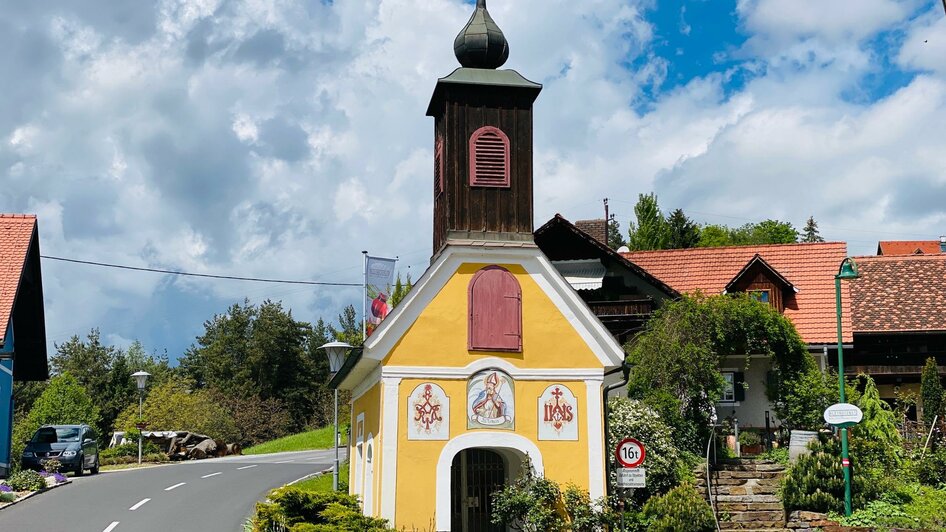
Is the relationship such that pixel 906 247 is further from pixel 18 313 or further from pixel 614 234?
pixel 18 313

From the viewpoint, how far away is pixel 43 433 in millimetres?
35812

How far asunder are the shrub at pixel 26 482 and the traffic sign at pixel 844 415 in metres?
21.4

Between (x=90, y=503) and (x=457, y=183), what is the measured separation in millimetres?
13022

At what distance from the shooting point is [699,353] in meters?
30.2

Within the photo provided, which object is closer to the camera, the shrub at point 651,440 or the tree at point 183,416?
the shrub at point 651,440

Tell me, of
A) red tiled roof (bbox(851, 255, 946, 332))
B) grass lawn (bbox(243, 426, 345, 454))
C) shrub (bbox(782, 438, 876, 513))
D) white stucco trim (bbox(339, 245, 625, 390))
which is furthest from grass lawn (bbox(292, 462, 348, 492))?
grass lawn (bbox(243, 426, 345, 454))

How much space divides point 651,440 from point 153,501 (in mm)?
13101

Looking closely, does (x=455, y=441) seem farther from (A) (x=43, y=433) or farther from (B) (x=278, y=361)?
(B) (x=278, y=361)

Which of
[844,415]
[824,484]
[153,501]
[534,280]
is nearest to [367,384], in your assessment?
[534,280]

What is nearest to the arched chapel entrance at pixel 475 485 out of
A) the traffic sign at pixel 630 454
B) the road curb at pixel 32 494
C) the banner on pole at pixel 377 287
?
the traffic sign at pixel 630 454

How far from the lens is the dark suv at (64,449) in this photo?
114 feet

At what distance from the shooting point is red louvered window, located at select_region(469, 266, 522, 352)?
72.7 feet

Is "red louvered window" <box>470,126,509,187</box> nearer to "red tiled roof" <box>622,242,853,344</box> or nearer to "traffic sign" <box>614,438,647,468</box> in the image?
"traffic sign" <box>614,438,647,468</box>

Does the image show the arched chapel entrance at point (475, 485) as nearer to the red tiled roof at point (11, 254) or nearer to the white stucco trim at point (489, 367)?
the white stucco trim at point (489, 367)
